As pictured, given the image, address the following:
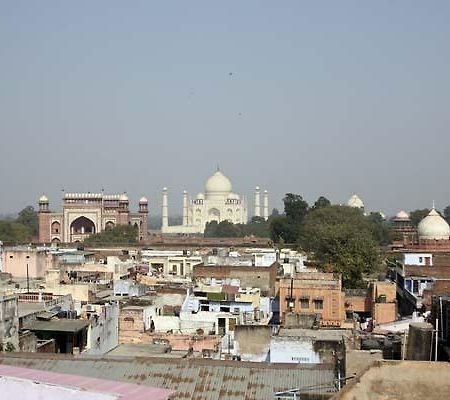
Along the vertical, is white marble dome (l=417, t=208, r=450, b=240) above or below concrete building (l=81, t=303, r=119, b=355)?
above

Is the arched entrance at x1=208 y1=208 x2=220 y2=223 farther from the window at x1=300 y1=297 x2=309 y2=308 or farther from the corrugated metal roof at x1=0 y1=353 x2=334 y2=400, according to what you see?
the corrugated metal roof at x1=0 y1=353 x2=334 y2=400

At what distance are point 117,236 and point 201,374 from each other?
172 feet

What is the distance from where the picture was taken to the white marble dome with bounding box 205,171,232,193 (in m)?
102

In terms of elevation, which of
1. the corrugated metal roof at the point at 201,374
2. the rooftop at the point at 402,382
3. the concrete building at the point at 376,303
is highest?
the rooftop at the point at 402,382

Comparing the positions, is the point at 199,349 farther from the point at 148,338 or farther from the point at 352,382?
the point at 352,382

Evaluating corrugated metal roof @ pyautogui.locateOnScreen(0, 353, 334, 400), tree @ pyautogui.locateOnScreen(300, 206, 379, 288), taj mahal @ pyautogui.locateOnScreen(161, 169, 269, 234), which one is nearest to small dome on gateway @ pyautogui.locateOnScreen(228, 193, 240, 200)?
taj mahal @ pyautogui.locateOnScreen(161, 169, 269, 234)

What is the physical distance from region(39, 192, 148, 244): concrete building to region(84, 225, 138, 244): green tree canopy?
9.63 ft

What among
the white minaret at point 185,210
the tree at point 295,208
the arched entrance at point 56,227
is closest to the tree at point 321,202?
the tree at point 295,208

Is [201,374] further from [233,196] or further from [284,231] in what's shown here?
[233,196]

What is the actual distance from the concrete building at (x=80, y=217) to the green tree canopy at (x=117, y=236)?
9.63 feet

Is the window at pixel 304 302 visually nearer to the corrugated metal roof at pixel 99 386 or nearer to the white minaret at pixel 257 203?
the corrugated metal roof at pixel 99 386

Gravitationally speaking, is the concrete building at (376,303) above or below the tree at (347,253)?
below

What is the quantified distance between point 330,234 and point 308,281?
14.0 meters

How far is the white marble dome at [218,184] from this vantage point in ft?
333
